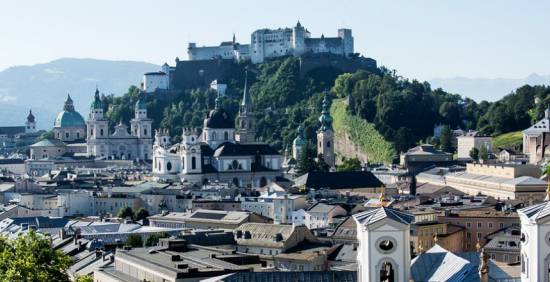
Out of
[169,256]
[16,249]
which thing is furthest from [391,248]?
[169,256]

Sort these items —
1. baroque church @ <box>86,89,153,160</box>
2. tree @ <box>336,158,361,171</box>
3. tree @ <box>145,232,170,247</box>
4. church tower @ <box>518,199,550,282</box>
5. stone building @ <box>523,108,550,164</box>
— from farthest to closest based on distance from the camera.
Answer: baroque church @ <box>86,89,153,160</box>
tree @ <box>336,158,361,171</box>
stone building @ <box>523,108,550,164</box>
tree @ <box>145,232,170,247</box>
church tower @ <box>518,199,550,282</box>

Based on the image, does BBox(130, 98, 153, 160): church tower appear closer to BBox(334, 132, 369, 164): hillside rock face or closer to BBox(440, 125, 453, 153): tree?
BBox(334, 132, 369, 164): hillside rock face

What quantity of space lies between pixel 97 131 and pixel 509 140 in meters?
47.6

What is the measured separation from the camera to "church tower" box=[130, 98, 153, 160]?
147000mm

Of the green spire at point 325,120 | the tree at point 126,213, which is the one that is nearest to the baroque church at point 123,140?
the green spire at point 325,120

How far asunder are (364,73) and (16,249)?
348 ft

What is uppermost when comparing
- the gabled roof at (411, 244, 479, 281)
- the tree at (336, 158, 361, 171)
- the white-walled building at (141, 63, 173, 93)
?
the white-walled building at (141, 63, 173, 93)

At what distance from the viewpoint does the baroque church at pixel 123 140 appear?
146625mm

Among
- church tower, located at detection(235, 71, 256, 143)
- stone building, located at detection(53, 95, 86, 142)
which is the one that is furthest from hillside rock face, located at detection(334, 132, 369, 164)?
stone building, located at detection(53, 95, 86, 142)

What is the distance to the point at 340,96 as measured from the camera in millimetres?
146750

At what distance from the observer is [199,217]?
81.9m

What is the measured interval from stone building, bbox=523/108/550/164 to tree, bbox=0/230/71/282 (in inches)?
2590

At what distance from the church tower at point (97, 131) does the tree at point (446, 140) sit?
39.1m

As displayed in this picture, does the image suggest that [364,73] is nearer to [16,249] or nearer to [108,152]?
[108,152]
